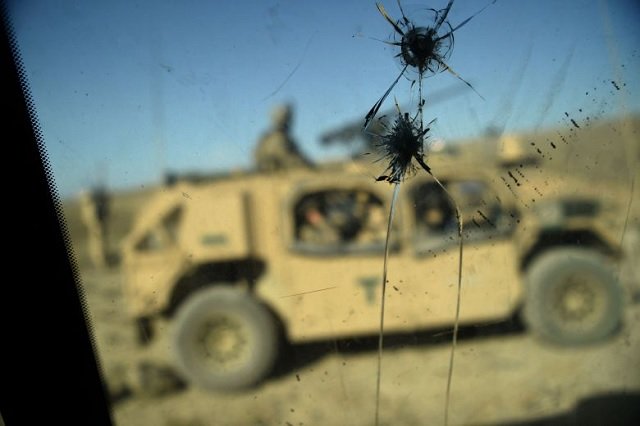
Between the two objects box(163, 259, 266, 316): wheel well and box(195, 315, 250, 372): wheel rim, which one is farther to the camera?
box(195, 315, 250, 372): wheel rim

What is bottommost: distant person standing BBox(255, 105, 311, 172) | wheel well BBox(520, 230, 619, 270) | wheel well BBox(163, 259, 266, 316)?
wheel well BBox(520, 230, 619, 270)

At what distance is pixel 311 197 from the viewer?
1.75m

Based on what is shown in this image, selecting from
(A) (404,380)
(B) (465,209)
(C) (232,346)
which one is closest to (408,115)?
(B) (465,209)

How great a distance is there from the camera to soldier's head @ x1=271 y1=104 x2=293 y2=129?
4.14 ft

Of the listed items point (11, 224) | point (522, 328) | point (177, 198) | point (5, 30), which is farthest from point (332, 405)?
point (5, 30)

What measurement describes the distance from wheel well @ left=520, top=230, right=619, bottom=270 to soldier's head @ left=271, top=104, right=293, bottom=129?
92 centimetres

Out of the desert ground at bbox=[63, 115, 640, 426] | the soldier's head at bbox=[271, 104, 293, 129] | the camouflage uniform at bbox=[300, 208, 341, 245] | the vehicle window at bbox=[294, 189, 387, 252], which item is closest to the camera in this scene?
the soldier's head at bbox=[271, 104, 293, 129]

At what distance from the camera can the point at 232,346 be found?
2.19m

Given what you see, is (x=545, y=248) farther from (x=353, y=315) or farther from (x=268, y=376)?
(x=268, y=376)

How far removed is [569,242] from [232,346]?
1514 mm

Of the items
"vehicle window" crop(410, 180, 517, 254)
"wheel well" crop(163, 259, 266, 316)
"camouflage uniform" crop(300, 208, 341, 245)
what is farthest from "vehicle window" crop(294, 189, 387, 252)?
"wheel well" crop(163, 259, 266, 316)

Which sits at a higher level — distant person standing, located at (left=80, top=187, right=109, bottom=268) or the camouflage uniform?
distant person standing, located at (left=80, top=187, right=109, bottom=268)

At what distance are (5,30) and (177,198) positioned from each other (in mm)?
630

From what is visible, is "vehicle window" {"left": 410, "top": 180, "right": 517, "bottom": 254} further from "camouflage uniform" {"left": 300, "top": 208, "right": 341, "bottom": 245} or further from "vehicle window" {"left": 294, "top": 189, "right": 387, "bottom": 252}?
"camouflage uniform" {"left": 300, "top": 208, "right": 341, "bottom": 245}
